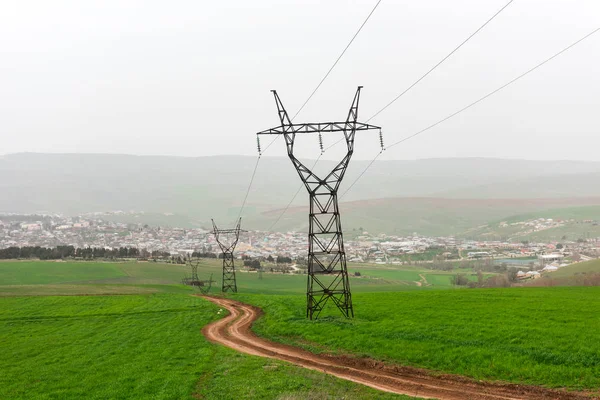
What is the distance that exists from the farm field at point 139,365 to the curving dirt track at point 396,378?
1632 millimetres

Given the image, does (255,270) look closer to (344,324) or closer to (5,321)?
(5,321)

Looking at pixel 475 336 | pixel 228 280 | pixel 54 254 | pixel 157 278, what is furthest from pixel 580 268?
pixel 54 254

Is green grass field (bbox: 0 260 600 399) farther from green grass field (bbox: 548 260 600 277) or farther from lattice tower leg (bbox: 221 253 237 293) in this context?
green grass field (bbox: 548 260 600 277)

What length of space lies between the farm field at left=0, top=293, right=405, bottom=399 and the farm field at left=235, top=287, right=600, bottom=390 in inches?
229

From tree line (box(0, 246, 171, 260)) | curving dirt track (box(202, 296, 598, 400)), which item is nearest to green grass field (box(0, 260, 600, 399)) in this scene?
curving dirt track (box(202, 296, 598, 400))

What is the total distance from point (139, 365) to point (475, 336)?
67.3ft

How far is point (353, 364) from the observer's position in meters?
27.0

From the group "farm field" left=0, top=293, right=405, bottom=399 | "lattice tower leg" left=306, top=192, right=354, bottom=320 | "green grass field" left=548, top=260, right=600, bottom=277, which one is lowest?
"green grass field" left=548, top=260, right=600, bottom=277

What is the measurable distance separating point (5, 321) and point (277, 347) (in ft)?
125

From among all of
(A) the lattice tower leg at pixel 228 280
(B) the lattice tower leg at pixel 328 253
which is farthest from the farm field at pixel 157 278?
(B) the lattice tower leg at pixel 328 253

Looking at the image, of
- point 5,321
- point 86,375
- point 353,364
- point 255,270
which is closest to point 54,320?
point 5,321

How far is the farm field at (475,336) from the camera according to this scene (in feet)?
75.3

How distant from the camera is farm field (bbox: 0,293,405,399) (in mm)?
21953

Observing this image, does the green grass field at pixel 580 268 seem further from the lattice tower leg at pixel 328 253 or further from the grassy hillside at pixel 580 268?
the lattice tower leg at pixel 328 253
